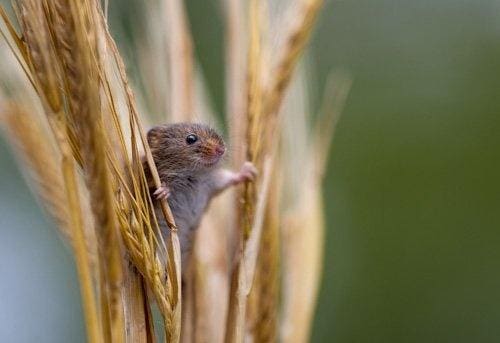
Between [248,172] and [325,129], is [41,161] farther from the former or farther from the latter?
[325,129]

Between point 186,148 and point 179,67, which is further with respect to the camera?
point 186,148

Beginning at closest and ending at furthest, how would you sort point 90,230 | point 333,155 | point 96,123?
point 96,123
point 90,230
point 333,155

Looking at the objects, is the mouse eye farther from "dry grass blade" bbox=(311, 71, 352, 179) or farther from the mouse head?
"dry grass blade" bbox=(311, 71, 352, 179)

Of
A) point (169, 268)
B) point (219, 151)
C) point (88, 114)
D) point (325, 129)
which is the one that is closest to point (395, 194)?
point (219, 151)

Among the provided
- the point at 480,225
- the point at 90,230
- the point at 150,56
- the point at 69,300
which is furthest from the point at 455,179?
the point at 90,230

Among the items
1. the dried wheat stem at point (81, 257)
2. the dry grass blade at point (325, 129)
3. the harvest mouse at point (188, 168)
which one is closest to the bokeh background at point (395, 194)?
the harvest mouse at point (188, 168)

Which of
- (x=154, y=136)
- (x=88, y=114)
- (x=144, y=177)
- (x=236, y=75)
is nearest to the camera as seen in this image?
(x=88, y=114)

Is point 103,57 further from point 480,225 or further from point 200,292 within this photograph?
point 480,225
